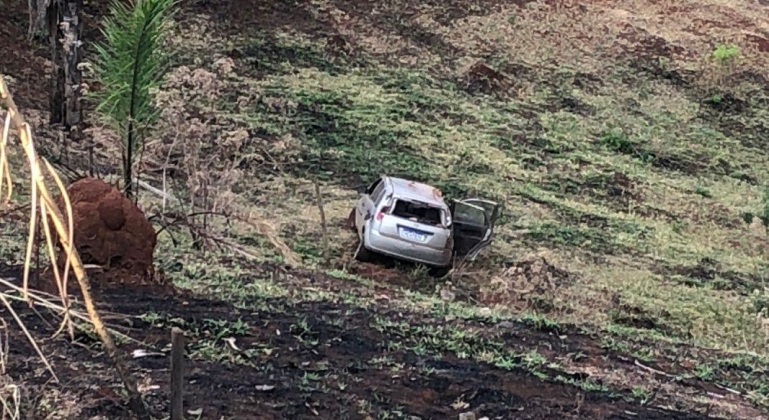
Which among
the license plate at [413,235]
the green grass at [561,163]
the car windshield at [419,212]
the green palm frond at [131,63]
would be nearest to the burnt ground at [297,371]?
the green palm frond at [131,63]

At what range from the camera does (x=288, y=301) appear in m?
6.53

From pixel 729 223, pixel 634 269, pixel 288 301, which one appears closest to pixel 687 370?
pixel 288 301

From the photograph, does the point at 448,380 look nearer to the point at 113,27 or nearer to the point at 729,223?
the point at 113,27

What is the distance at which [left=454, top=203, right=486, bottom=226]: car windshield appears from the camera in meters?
12.0

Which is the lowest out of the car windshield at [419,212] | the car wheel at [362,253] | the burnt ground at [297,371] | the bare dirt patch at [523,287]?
the car wheel at [362,253]

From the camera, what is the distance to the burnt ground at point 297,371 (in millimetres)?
4195

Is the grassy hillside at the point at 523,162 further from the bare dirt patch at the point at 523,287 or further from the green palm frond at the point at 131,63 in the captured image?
the green palm frond at the point at 131,63

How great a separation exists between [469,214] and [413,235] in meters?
1.37

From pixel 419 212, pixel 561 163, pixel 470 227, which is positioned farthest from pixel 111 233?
pixel 561 163

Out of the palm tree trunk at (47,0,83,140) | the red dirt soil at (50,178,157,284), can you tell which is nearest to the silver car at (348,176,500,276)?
the palm tree trunk at (47,0,83,140)

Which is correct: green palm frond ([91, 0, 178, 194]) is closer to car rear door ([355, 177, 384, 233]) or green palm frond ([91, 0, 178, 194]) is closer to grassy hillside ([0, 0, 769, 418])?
grassy hillside ([0, 0, 769, 418])

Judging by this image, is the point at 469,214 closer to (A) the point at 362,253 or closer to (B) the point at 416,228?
(B) the point at 416,228

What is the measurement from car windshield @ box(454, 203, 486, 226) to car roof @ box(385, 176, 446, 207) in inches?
16.5

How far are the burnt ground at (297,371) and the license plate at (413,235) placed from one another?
184 inches
